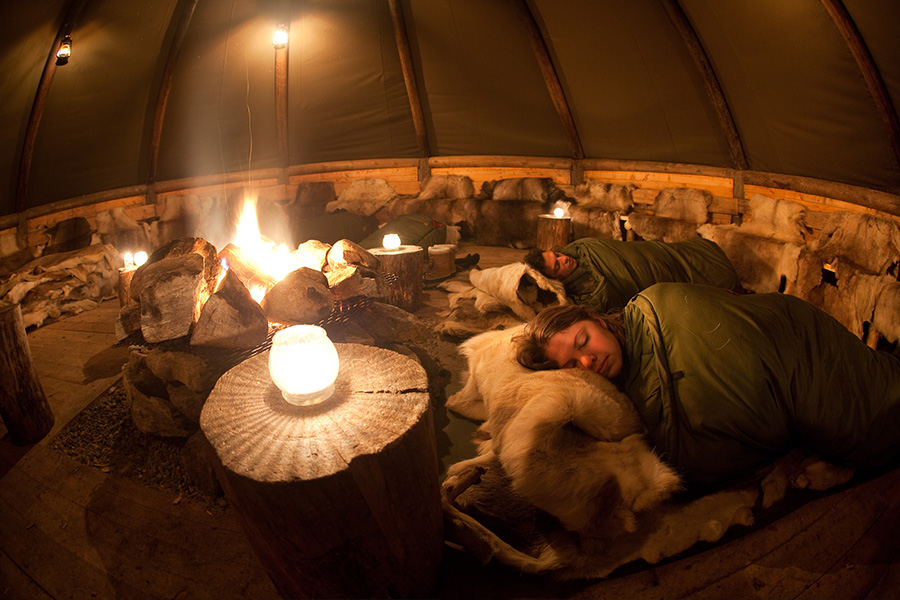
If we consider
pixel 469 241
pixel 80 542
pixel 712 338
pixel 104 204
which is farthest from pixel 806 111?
pixel 104 204

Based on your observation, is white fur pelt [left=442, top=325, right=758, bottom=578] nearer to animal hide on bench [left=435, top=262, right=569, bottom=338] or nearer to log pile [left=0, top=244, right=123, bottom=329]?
animal hide on bench [left=435, top=262, right=569, bottom=338]

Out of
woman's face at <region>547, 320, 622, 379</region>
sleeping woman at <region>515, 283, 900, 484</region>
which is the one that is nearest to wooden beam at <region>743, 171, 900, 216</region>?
sleeping woman at <region>515, 283, 900, 484</region>

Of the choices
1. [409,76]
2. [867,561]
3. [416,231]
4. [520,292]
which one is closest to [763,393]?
[867,561]

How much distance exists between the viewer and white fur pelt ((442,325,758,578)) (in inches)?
59.1

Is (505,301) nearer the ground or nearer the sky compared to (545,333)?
nearer the ground

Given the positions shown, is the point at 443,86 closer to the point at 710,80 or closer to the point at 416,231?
the point at 416,231

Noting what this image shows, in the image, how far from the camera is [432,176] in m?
6.72

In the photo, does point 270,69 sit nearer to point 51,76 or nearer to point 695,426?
point 51,76

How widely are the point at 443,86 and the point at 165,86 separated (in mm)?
3671

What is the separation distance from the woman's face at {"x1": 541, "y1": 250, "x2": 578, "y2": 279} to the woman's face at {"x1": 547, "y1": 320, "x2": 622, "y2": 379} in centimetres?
164

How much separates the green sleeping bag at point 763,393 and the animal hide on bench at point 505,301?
5.03 feet

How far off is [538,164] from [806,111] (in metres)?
3.18

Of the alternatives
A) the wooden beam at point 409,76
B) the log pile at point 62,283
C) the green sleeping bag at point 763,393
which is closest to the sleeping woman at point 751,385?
the green sleeping bag at point 763,393

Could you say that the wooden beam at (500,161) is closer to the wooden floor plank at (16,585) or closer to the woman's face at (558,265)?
the woman's face at (558,265)
